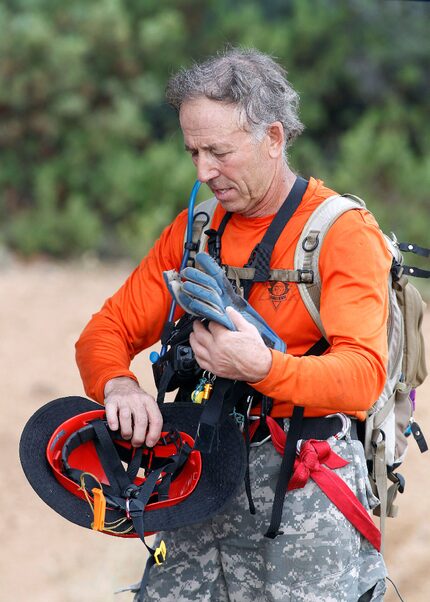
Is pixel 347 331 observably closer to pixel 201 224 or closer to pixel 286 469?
pixel 286 469

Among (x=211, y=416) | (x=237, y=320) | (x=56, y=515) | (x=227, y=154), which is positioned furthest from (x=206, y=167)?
(x=56, y=515)

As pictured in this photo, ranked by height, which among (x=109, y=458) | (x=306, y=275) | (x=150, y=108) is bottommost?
(x=150, y=108)

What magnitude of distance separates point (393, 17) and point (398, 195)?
2979 mm

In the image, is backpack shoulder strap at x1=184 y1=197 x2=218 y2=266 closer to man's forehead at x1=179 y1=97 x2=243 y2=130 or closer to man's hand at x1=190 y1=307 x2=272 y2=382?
man's forehead at x1=179 y1=97 x2=243 y2=130

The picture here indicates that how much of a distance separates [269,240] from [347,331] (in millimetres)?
319

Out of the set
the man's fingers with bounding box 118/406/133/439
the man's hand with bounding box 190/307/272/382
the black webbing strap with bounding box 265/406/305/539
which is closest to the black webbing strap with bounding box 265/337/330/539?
the black webbing strap with bounding box 265/406/305/539

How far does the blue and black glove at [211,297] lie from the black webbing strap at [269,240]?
148 mm

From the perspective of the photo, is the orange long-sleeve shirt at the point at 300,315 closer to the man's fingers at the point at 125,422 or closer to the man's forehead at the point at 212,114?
the man's fingers at the point at 125,422

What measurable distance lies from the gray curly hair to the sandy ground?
2440mm

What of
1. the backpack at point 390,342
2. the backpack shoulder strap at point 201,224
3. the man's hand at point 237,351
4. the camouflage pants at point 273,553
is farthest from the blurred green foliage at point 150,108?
the man's hand at point 237,351

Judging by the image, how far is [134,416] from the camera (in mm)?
2369

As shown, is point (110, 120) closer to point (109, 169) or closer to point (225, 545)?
point (109, 169)

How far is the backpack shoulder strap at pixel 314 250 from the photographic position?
2.29 meters

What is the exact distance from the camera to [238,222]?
8.18 ft
